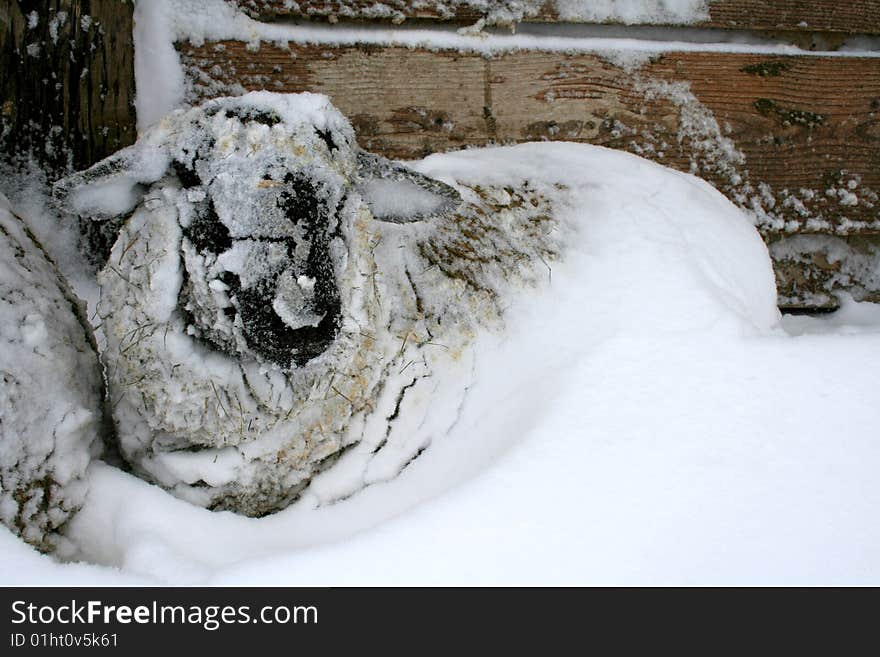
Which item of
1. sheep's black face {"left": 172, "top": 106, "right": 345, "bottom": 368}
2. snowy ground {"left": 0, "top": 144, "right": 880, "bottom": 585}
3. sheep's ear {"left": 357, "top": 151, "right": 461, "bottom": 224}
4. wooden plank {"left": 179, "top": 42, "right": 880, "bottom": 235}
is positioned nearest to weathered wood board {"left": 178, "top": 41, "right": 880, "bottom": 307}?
wooden plank {"left": 179, "top": 42, "right": 880, "bottom": 235}

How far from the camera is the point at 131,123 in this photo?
2.16 m

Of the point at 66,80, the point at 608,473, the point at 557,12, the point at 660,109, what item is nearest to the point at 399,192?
the point at 608,473

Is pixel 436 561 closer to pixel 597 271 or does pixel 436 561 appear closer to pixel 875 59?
pixel 597 271

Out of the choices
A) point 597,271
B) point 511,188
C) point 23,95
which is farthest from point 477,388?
point 23,95

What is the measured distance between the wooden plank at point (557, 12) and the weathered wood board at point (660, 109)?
0.10m

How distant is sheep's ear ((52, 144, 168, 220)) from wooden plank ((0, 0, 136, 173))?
0.60 m

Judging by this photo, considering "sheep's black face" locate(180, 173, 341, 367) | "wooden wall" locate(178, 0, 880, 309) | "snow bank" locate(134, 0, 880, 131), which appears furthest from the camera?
"wooden wall" locate(178, 0, 880, 309)

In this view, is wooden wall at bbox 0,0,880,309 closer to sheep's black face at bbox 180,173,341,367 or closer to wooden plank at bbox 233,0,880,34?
wooden plank at bbox 233,0,880,34

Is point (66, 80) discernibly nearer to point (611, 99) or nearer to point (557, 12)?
point (557, 12)

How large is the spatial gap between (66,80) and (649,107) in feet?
6.04

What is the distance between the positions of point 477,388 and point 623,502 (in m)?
0.51

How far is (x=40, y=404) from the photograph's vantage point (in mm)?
1604

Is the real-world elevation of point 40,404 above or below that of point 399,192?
below

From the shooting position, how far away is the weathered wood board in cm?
236
